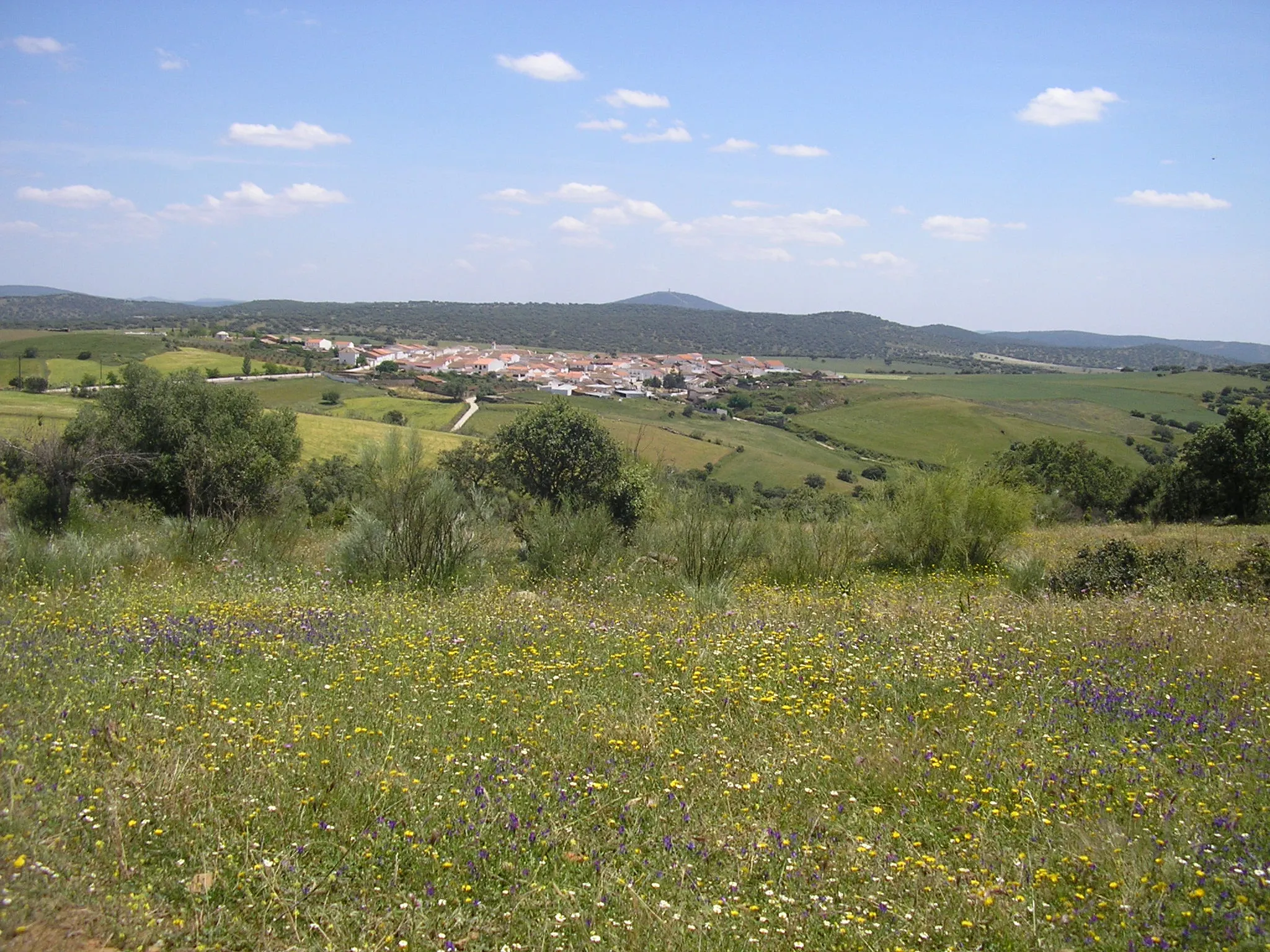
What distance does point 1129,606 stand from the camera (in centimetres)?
802

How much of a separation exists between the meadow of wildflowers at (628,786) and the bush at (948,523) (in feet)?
26.7

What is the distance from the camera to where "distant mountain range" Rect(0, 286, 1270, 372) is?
138 m

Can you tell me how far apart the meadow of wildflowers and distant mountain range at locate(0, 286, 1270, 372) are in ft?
413

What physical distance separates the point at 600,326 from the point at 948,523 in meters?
149

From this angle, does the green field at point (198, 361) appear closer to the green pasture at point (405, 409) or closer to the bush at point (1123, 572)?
the green pasture at point (405, 409)

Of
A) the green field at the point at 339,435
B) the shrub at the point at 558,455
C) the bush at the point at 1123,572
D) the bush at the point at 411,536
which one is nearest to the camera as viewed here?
the bush at the point at 1123,572

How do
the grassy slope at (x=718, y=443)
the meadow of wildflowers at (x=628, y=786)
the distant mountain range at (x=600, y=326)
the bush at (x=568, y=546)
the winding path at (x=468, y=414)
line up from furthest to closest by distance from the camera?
1. the distant mountain range at (x=600, y=326)
2. the winding path at (x=468, y=414)
3. the grassy slope at (x=718, y=443)
4. the bush at (x=568, y=546)
5. the meadow of wildflowers at (x=628, y=786)

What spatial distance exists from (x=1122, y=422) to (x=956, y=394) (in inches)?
762

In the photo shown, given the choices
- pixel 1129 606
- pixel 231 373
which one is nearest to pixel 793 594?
pixel 1129 606

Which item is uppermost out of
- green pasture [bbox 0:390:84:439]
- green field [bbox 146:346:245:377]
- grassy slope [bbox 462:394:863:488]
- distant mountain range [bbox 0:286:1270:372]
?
distant mountain range [bbox 0:286:1270:372]

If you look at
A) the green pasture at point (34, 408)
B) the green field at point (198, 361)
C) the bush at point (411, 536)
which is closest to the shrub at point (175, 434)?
the green pasture at point (34, 408)

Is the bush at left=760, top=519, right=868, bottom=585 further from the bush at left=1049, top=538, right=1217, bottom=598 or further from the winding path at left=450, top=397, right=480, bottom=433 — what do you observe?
the winding path at left=450, top=397, right=480, bottom=433

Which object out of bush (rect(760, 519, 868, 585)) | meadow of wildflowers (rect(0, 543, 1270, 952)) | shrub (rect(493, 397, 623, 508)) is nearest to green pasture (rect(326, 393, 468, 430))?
shrub (rect(493, 397, 623, 508))

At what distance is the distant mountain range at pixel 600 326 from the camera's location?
138m
